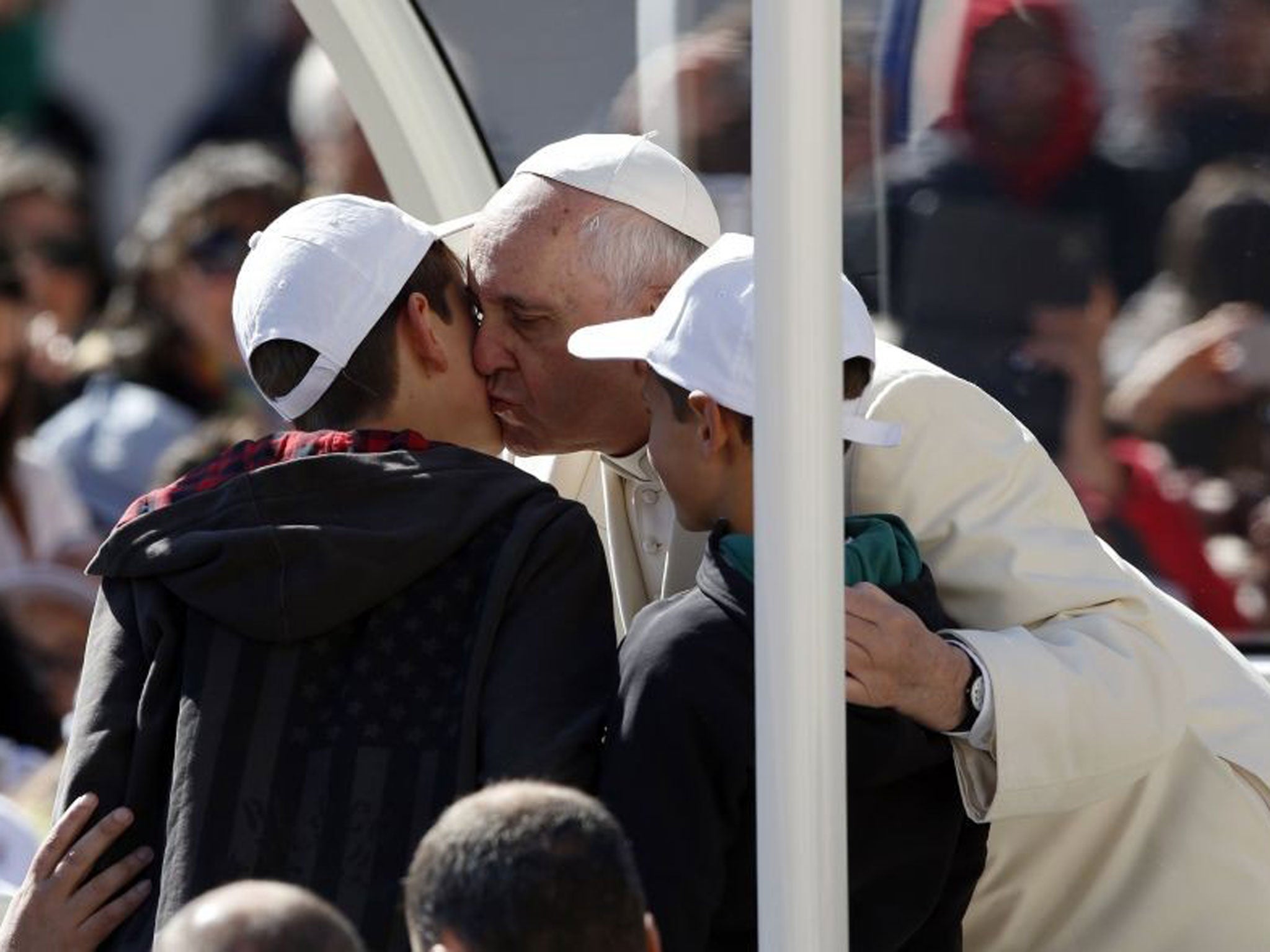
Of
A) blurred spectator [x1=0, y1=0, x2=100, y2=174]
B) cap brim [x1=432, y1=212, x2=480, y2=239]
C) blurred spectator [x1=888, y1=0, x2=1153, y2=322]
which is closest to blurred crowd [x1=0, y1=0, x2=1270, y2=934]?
blurred spectator [x1=888, y1=0, x2=1153, y2=322]

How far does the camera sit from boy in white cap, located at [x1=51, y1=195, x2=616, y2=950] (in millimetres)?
2182

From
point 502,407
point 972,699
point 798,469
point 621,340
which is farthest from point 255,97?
point 798,469

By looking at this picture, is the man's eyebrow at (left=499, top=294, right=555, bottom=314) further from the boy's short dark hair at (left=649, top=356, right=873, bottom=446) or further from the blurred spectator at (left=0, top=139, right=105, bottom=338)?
the blurred spectator at (left=0, top=139, right=105, bottom=338)

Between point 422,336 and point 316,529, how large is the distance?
1.05 ft

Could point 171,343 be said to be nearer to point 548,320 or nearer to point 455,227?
point 455,227

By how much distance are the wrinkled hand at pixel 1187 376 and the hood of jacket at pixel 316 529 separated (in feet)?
5.52

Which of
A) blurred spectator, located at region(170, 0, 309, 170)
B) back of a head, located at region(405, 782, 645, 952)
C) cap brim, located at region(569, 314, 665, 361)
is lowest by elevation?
blurred spectator, located at region(170, 0, 309, 170)

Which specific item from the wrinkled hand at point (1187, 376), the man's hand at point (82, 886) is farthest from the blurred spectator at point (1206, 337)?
the man's hand at point (82, 886)

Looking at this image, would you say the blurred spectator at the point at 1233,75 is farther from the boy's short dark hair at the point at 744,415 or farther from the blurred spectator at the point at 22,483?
the blurred spectator at the point at 22,483

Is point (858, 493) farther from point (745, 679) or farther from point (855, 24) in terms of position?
point (855, 24)

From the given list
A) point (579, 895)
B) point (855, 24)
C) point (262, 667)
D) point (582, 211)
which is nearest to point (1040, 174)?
point (855, 24)

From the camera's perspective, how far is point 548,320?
8.92ft

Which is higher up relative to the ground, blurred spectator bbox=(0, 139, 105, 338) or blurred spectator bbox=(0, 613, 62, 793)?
blurred spectator bbox=(0, 139, 105, 338)

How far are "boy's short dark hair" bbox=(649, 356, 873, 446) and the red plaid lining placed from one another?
221mm
